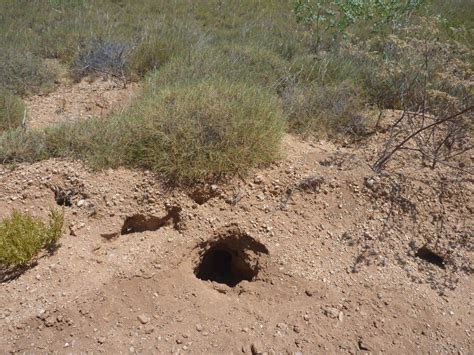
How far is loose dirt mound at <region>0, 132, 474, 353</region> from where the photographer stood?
93.1 inches

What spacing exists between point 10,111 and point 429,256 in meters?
4.14

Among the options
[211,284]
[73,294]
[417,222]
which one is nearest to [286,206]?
[211,284]

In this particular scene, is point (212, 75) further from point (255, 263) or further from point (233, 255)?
point (255, 263)

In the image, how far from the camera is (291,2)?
8211mm

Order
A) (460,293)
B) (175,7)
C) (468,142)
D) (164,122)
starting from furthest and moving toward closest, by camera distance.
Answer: (175,7) < (468,142) < (164,122) < (460,293)

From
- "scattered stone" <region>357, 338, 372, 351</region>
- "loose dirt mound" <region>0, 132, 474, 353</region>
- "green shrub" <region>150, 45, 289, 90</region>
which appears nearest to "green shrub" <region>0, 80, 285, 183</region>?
"loose dirt mound" <region>0, 132, 474, 353</region>

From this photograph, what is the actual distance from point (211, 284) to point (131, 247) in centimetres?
66

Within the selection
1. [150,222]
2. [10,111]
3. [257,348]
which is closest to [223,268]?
[150,222]

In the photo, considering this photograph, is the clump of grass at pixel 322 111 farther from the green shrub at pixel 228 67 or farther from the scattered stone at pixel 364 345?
the scattered stone at pixel 364 345

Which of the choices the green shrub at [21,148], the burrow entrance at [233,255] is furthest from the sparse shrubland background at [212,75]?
the burrow entrance at [233,255]

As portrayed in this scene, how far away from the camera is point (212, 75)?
4.11m

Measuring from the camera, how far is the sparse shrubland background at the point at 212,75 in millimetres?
3176

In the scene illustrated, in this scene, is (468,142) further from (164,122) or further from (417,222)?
(164,122)

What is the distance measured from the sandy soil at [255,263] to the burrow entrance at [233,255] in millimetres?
13
